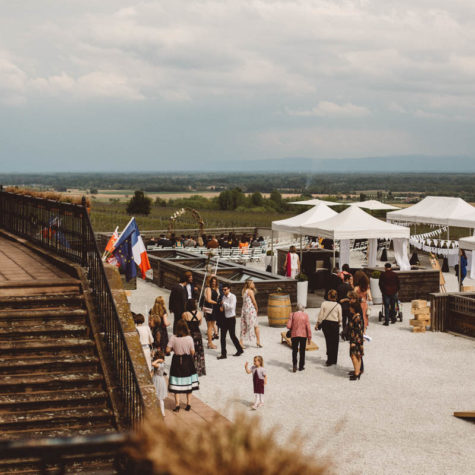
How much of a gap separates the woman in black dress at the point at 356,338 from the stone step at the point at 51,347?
513 centimetres

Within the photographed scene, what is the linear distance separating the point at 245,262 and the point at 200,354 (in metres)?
19.3

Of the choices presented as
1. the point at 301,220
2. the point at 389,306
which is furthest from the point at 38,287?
the point at 301,220

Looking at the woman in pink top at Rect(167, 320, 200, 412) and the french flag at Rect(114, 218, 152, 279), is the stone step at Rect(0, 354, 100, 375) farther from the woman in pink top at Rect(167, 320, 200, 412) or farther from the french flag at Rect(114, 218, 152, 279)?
the french flag at Rect(114, 218, 152, 279)

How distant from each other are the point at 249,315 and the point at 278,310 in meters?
2.65

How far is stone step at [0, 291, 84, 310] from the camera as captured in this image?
31.2ft

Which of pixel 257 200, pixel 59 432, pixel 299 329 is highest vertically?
pixel 59 432

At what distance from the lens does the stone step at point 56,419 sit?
786 cm

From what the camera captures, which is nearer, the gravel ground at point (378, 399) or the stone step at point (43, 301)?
the gravel ground at point (378, 399)

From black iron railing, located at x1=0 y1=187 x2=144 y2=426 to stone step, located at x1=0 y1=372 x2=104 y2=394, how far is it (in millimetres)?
322

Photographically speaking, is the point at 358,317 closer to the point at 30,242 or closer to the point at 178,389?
the point at 178,389

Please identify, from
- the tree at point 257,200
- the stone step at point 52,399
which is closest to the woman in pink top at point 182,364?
the stone step at point 52,399

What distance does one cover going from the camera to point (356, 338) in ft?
41.1

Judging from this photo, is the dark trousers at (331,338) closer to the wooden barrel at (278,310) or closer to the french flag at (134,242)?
the wooden barrel at (278,310)

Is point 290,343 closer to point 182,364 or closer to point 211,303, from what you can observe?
point 211,303
